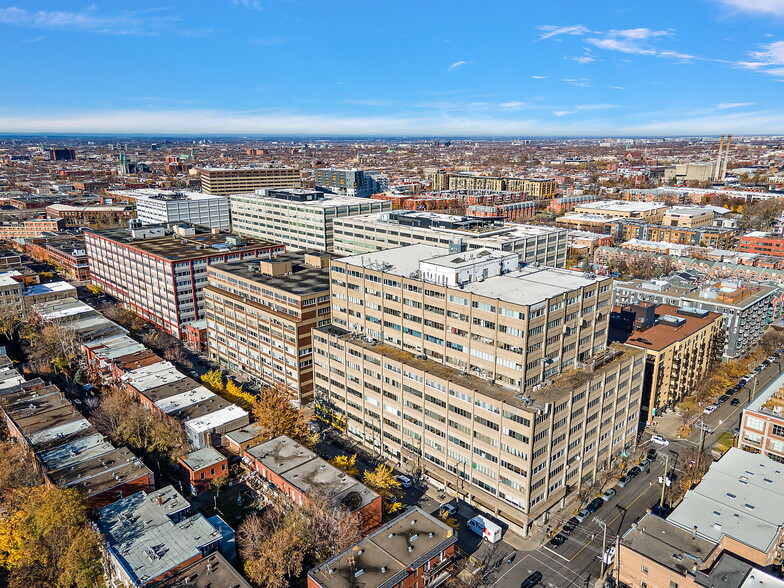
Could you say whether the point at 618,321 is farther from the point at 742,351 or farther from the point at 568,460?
the point at 568,460

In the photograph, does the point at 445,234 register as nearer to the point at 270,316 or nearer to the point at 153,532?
the point at 270,316

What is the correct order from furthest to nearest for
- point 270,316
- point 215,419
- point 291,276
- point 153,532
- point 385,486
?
point 291,276, point 270,316, point 215,419, point 385,486, point 153,532

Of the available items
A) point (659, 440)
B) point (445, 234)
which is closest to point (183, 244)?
point (445, 234)

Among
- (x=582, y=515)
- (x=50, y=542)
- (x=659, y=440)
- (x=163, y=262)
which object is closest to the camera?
(x=50, y=542)

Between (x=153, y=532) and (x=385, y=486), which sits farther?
(x=385, y=486)

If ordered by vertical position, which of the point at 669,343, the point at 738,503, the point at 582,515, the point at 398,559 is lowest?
the point at 582,515

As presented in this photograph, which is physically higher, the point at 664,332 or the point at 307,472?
the point at 664,332
